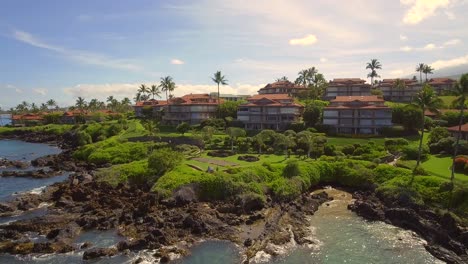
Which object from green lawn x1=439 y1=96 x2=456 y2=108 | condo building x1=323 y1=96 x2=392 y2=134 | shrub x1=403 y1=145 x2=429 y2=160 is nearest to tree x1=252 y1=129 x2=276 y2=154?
condo building x1=323 y1=96 x2=392 y2=134

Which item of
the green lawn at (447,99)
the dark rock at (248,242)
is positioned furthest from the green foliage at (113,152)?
the green lawn at (447,99)

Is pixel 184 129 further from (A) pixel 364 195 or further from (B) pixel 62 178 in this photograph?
(A) pixel 364 195

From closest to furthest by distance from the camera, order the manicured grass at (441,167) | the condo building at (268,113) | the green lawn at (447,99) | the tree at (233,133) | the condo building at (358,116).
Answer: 1. the manicured grass at (441,167)
2. the tree at (233,133)
3. the condo building at (358,116)
4. the condo building at (268,113)
5. the green lawn at (447,99)

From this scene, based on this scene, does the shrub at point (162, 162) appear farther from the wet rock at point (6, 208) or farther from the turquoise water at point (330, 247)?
the wet rock at point (6, 208)

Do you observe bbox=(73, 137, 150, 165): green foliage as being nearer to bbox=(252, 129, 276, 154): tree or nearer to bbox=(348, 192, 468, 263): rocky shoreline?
bbox=(252, 129, 276, 154): tree

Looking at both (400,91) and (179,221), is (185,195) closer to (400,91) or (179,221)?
(179,221)
